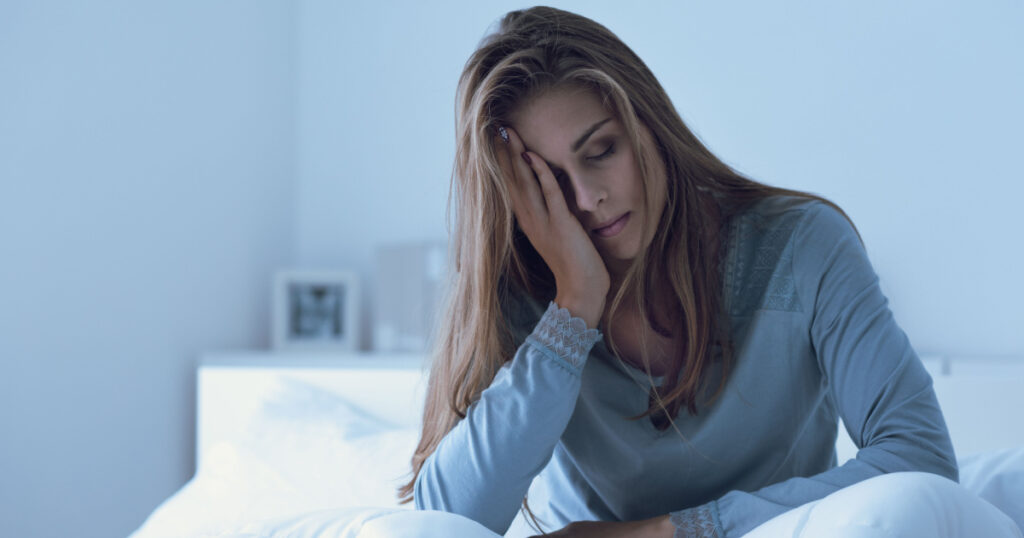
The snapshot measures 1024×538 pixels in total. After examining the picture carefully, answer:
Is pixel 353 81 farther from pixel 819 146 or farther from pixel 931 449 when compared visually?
pixel 931 449

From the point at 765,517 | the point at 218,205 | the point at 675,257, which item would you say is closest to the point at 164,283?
the point at 218,205

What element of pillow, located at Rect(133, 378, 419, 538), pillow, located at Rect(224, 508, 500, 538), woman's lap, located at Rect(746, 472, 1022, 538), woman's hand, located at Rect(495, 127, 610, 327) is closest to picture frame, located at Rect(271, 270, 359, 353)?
pillow, located at Rect(133, 378, 419, 538)

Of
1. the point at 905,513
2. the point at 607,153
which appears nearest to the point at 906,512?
the point at 905,513

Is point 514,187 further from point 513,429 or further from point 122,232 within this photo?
point 122,232

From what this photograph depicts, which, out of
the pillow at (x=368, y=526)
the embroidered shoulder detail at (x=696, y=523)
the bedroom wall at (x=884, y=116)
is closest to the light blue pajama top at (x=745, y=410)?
the embroidered shoulder detail at (x=696, y=523)

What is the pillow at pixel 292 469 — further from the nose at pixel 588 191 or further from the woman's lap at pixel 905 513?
the woman's lap at pixel 905 513

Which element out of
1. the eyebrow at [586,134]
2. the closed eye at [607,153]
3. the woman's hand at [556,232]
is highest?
the eyebrow at [586,134]

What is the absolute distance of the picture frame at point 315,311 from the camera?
A: 2408 mm

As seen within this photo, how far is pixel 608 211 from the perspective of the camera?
43.1 inches

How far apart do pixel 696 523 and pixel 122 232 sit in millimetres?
1637

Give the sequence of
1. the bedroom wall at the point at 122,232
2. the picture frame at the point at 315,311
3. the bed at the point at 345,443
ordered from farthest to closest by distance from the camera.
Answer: the picture frame at the point at 315,311, the bedroom wall at the point at 122,232, the bed at the point at 345,443

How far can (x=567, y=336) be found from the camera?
1076mm

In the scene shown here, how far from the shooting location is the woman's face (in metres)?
1.07

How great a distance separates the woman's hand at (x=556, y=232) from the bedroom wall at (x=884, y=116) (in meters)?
1.13
